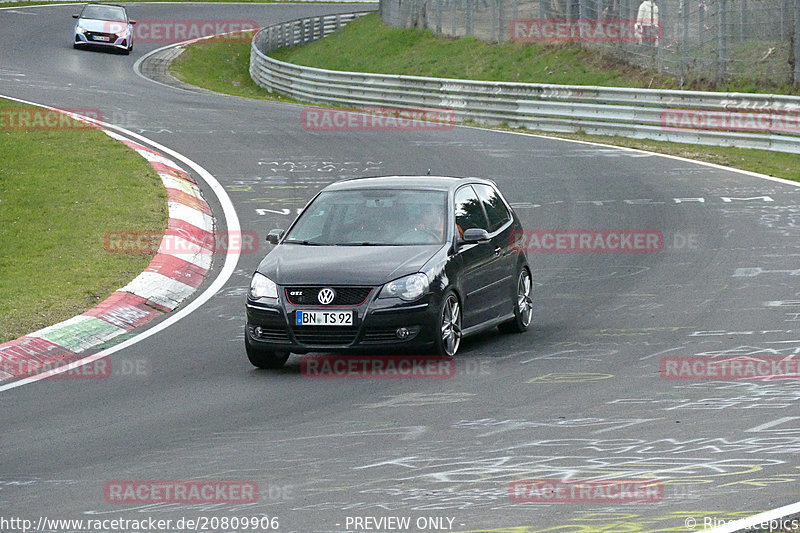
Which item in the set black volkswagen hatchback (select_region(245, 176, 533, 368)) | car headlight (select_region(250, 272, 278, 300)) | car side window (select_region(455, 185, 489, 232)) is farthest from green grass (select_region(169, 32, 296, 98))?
car headlight (select_region(250, 272, 278, 300))

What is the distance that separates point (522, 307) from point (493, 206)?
100cm

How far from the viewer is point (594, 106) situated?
27.5 meters

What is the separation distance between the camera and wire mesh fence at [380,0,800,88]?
2875 centimetres

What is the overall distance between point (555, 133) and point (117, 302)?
1627 cm

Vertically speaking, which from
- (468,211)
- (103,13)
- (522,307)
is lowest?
(522,307)

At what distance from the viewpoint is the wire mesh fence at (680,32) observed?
28.8 meters

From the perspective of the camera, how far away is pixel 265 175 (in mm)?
21828

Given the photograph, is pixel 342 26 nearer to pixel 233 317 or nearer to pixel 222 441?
pixel 233 317

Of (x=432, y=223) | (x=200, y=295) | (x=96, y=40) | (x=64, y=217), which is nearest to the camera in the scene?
(x=432, y=223)

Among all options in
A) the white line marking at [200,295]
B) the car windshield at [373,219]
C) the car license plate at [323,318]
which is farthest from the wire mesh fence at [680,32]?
the car license plate at [323,318]

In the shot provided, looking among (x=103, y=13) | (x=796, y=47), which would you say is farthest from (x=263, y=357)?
(x=103, y=13)

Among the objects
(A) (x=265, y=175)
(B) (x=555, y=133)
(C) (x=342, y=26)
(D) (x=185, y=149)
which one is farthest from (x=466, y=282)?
A: (C) (x=342, y=26)

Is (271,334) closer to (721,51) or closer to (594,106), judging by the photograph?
(594,106)

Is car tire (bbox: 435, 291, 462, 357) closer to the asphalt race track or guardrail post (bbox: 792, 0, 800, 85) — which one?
the asphalt race track
